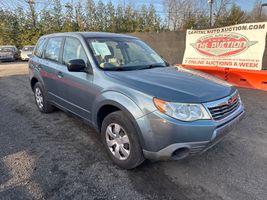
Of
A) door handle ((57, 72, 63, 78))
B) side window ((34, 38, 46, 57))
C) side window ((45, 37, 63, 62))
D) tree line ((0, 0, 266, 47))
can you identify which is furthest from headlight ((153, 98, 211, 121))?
tree line ((0, 0, 266, 47))

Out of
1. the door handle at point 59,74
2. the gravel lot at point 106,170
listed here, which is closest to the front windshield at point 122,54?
the door handle at point 59,74

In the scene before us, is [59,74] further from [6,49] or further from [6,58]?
[6,49]

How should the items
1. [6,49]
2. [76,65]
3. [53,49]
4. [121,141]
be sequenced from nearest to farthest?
[121,141], [76,65], [53,49], [6,49]

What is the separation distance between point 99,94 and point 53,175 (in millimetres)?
1168

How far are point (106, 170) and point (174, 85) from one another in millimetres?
1392

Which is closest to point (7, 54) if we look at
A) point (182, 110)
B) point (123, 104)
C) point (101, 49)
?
point (101, 49)

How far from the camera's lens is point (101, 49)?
11.8 feet

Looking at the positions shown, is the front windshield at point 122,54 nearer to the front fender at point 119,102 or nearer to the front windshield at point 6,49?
the front fender at point 119,102

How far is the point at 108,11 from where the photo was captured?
24078 millimetres

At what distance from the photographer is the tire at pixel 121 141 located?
8.96ft

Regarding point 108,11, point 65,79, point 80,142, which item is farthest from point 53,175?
point 108,11

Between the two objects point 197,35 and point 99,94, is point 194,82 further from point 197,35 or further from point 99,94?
point 197,35

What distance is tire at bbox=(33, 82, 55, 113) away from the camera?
4.85 metres

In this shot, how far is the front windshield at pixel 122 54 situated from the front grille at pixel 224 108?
52.1 inches
